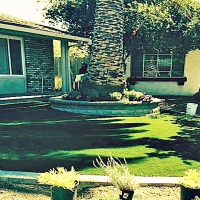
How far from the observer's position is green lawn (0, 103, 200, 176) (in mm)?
4711

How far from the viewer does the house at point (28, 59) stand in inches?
472

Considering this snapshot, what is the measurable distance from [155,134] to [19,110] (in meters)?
5.43

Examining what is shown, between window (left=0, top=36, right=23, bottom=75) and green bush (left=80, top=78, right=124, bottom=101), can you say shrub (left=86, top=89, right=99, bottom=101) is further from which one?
window (left=0, top=36, right=23, bottom=75)

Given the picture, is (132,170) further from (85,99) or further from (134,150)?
(85,99)

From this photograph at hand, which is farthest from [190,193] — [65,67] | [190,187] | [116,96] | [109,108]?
[65,67]

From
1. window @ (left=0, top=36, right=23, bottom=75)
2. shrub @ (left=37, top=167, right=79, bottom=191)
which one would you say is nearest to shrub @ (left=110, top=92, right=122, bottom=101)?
window @ (left=0, top=36, right=23, bottom=75)

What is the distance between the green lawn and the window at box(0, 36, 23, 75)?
12.3 ft

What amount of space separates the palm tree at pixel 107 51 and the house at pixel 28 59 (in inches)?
117

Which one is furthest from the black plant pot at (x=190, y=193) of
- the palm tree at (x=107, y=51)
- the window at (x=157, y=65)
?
the window at (x=157, y=65)

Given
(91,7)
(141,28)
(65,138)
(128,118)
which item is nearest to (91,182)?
(65,138)

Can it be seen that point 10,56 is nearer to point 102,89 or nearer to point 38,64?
point 38,64

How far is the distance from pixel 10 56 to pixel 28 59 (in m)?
1.09

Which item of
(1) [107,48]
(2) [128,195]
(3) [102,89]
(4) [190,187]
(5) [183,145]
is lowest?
(5) [183,145]

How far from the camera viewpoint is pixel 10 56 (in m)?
12.3
